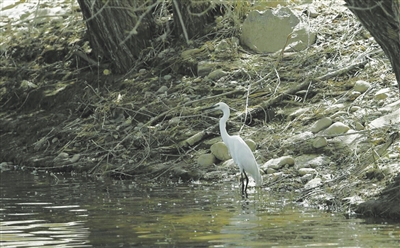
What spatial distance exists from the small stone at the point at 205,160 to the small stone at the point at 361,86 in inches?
84.5

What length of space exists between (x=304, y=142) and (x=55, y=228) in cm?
409

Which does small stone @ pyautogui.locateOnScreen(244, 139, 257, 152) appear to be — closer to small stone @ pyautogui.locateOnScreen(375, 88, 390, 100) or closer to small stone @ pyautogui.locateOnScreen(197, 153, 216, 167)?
small stone @ pyautogui.locateOnScreen(197, 153, 216, 167)

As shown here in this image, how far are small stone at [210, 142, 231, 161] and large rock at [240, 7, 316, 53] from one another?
2794 mm

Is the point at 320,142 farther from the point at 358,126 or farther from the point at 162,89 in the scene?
the point at 162,89

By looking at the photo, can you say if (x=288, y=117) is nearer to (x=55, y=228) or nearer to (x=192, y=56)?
(x=192, y=56)

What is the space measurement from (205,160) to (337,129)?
1.75 m

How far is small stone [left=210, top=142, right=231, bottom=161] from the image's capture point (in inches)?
456

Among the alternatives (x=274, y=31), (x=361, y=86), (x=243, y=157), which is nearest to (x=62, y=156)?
(x=243, y=157)

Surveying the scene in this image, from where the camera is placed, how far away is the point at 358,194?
8672 mm

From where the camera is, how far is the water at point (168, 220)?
709 cm

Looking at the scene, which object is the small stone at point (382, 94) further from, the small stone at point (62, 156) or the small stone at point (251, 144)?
the small stone at point (62, 156)

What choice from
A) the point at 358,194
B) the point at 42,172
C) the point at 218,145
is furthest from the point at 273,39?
the point at 358,194

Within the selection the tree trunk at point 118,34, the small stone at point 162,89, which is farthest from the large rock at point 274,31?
the tree trunk at point 118,34

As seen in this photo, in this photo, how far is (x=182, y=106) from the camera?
13.0 m
